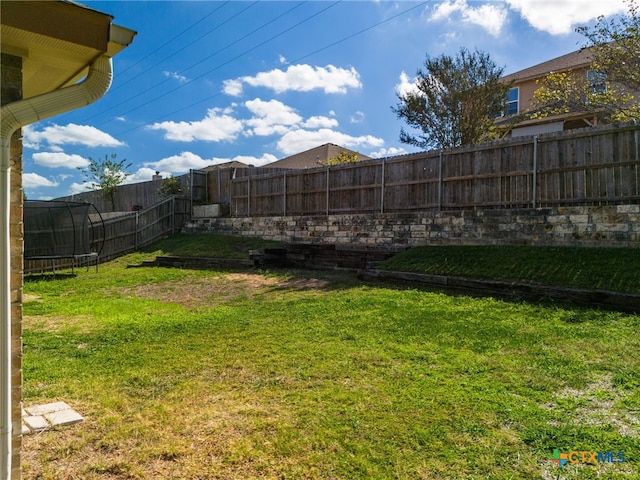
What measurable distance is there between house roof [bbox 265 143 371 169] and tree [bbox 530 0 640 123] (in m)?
15.1

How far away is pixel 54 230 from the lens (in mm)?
9648

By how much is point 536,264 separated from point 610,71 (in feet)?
16.3

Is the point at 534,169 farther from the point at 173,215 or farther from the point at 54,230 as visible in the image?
the point at 173,215

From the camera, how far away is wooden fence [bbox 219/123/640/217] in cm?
704

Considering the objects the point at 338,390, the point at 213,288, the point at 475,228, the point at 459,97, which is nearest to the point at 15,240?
the point at 338,390

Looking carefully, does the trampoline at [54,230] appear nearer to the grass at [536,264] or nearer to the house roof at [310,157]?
the grass at [536,264]

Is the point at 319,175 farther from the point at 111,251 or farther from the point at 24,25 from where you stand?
the point at 24,25

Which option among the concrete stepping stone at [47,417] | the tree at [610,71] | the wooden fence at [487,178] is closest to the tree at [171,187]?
the wooden fence at [487,178]

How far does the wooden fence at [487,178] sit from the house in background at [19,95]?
7.92 metres

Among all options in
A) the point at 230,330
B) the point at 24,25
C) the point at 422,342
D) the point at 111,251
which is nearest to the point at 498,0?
the point at 422,342

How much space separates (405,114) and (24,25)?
13.8m

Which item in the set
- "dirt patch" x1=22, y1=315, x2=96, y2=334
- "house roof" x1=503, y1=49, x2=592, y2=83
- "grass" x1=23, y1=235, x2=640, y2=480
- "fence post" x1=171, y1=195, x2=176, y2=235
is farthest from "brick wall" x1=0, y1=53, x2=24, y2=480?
"house roof" x1=503, y1=49, x2=592, y2=83

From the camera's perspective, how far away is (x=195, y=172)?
1588 centimetres

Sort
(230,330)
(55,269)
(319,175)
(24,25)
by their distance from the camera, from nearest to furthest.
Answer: (24,25) → (230,330) → (55,269) → (319,175)
